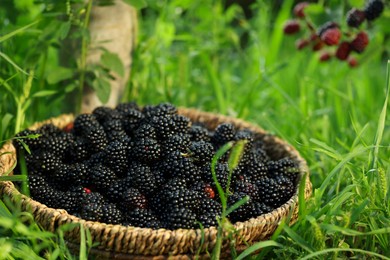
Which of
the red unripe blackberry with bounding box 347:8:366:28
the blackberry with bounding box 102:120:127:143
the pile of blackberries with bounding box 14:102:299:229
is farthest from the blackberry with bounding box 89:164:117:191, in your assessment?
the red unripe blackberry with bounding box 347:8:366:28

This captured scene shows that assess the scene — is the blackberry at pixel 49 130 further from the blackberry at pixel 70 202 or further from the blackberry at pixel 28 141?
the blackberry at pixel 70 202

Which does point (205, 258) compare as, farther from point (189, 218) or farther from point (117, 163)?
point (117, 163)

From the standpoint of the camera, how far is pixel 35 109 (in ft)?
10.6

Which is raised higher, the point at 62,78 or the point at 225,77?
the point at 62,78

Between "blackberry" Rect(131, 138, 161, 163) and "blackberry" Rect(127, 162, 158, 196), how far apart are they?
0.07 m

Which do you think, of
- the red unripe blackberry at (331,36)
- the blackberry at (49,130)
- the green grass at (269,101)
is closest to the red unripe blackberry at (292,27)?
the green grass at (269,101)

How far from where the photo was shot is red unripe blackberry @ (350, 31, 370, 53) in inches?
130

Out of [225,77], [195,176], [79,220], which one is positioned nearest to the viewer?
[79,220]

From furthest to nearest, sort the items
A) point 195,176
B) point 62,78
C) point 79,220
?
point 62,78 → point 195,176 → point 79,220

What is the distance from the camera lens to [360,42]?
10.8ft

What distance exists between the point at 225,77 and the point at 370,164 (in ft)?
6.55

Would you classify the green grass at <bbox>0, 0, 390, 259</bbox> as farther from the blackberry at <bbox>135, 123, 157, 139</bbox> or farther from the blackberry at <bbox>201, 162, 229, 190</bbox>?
the blackberry at <bbox>135, 123, 157, 139</bbox>

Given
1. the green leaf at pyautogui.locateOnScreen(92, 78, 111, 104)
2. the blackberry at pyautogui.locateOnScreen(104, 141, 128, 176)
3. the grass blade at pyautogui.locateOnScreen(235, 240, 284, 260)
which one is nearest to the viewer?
the grass blade at pyautogui.locateOnScreen(235, 240, 284, 260)

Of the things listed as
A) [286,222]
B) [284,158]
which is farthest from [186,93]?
[286,222]
